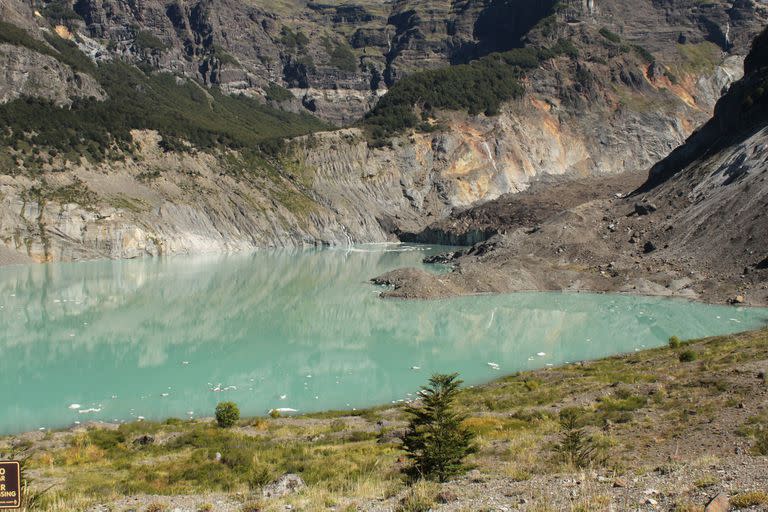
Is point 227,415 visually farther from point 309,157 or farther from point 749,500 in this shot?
point 309,157

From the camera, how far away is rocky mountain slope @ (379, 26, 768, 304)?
62.3 metres

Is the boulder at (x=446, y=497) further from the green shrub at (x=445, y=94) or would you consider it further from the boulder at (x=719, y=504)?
the green shrub at (x=445, y=94)

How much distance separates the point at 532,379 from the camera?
32594mm

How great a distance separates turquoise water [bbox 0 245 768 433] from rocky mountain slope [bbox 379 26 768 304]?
3.46m

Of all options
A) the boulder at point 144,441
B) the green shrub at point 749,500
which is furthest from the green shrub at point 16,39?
the green shrub at point 749,500

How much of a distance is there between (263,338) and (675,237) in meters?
46.3

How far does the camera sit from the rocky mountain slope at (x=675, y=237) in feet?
204

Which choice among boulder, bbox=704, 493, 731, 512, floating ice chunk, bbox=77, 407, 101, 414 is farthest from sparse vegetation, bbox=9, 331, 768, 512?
floating ice chunk, bbox=77, 407, 101, 414

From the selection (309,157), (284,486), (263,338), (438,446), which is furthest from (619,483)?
(309,157)

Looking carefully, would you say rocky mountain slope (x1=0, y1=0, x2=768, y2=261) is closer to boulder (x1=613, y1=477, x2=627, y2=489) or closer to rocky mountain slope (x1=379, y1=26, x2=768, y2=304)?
rocky mountain slope (x1=379, y1=26, x2=768, y2=304)

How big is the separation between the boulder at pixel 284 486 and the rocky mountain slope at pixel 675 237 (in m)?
46.1

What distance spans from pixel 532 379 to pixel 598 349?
11951mm

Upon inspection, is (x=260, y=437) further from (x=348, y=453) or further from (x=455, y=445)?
(x=455, y=445)

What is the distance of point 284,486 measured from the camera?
16.2m
